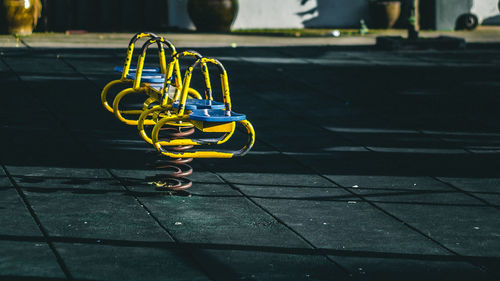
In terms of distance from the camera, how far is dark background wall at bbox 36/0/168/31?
2188cm

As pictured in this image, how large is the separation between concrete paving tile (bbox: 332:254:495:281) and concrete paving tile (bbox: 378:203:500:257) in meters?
0.37

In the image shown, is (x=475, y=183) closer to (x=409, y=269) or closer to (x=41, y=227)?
(x=409, y=269)

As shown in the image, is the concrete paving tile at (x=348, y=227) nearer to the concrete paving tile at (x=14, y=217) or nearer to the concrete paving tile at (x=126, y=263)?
the concrete paving tile at (x=126, y=263)

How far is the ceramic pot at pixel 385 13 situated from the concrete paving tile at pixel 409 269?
17.7 metres

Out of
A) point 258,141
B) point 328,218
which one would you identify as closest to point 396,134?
point 258,141

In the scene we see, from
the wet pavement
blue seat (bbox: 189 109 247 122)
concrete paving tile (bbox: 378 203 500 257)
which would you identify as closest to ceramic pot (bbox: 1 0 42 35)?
the wet pavement

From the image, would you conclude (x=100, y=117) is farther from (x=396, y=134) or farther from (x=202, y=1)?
(x=202, y=1)

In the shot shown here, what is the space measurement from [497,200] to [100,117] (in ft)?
17.6

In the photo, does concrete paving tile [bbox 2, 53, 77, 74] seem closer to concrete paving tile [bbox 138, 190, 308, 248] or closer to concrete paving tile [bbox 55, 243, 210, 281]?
concrete paving tile [bbox 138, 190, 308, 248]

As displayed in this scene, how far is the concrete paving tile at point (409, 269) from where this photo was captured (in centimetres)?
696

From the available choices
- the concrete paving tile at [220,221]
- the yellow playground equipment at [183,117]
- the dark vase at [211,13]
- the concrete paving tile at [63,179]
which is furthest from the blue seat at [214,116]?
the dark vase at [211,13]

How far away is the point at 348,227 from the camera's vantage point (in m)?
8.19

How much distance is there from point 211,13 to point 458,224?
609 inches

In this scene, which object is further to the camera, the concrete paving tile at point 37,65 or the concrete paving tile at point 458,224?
the concrete paving tile at point 37,65
